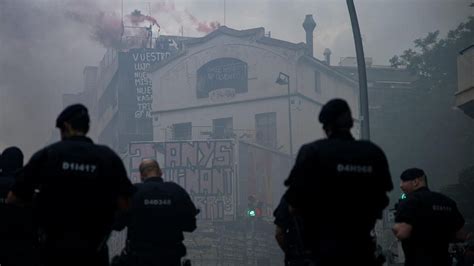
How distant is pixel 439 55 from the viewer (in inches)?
2260

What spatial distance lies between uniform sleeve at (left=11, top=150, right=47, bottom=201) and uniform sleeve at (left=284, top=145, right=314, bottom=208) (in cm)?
156

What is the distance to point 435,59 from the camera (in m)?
58.1

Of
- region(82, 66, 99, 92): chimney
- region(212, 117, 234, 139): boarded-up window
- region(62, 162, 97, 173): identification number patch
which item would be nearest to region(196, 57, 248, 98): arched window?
region(212, 117, 234, 139): boarded-up window

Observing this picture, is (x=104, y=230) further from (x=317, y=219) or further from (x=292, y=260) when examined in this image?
(x=292, y=260)

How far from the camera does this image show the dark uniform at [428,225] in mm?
7996

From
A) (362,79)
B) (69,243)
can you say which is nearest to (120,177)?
(69,243)

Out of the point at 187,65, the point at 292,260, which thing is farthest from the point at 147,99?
the point at 292,260

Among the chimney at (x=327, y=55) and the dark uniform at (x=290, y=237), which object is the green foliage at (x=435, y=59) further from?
the dark uniform at (x=290, y=237)

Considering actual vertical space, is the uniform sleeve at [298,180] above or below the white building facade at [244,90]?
below

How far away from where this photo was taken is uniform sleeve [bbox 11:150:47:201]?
5746 millimetres

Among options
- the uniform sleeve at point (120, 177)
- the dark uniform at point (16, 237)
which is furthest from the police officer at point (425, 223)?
the dark uniform at point (16, 237)

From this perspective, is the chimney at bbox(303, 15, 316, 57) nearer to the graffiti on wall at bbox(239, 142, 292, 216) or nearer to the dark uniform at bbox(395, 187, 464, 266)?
the graffiti on wall at bbox(239, 142, 292, 216)

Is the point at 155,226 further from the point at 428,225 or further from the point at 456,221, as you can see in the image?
the point at 456,221

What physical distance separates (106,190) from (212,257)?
48250 mm
